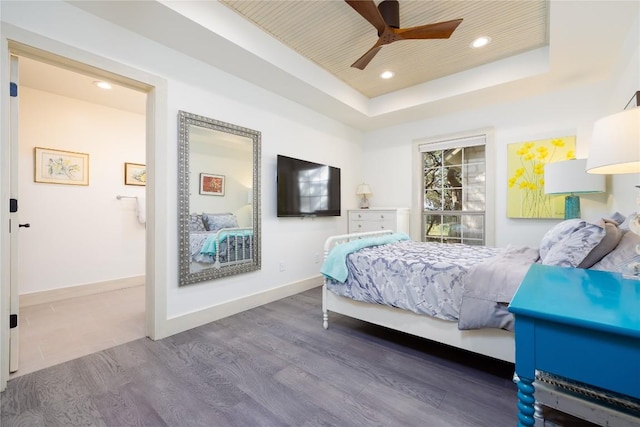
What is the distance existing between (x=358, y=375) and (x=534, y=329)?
1.23m

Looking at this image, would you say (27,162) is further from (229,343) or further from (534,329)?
(534,329)

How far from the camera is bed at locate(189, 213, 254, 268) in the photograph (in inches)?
103

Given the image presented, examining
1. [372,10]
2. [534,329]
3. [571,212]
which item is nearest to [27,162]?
[372,10]

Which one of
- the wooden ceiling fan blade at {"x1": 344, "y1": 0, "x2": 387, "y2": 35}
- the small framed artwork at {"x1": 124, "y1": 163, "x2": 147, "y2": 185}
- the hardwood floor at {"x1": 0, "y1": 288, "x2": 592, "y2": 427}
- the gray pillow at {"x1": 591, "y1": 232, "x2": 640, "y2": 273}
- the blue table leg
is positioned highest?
the wooden ceiling fan blade at {"x1": 344, "y1": 0, "x2": 387, "y2": 35}

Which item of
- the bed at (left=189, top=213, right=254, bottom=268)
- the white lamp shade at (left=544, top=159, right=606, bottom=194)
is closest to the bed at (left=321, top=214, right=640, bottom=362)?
the white lamp shade at (left=544, top=159, right=606, bottom=194)

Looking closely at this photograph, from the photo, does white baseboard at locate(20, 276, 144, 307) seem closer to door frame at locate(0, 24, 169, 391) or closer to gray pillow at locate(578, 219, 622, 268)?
door frame at locate(0, 24, 169, 391)

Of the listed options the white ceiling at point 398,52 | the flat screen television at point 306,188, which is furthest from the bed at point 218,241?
the white ceiling at point 398,52

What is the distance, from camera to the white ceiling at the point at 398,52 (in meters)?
2.07

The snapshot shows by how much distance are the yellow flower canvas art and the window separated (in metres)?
0.34

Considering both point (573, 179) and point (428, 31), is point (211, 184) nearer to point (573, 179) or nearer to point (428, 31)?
point (428, 31)

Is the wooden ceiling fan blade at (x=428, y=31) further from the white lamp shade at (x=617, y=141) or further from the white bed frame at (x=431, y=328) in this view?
the white bed frame at (x=431, y=328)

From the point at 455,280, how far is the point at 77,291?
427 cm

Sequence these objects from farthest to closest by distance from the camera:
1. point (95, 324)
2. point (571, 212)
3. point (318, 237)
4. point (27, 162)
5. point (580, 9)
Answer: point (318, 237)
point (27, 162)
point (571, 212)
point (95, 324)
point (580, 9)

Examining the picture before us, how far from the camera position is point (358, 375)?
1.79 metres
